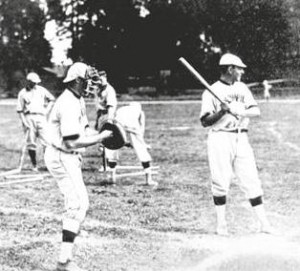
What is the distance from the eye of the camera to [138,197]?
12352 mm

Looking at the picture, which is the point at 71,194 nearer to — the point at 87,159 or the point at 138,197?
A: the point at 138,197

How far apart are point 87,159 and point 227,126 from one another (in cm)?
977

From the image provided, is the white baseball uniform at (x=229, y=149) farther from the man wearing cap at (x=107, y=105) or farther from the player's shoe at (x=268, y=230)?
the man wearing cap at (x=107, y=105)

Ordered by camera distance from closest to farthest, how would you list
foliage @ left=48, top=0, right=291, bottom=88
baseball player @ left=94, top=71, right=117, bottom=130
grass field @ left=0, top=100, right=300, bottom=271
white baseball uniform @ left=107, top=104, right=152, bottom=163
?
grass field @ left=0, top=100, right=300, bottom=271, white baseball uniform @ left=107, top=104, right=152, bottom=163, baseball player @ left=94, top=71, right=117, bottom=130, foliage @ left=48, top=0, right=291, bottom=88

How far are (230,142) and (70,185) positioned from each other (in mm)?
2685

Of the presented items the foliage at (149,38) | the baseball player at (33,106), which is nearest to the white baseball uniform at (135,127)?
the baseball player at (33,106)

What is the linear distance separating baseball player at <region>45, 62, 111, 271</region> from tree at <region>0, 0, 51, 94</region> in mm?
57890

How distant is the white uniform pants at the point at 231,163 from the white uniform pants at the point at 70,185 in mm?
2328

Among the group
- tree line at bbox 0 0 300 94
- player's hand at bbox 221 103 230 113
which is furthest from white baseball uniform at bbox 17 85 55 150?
tree line at bbox 0 0 300 94

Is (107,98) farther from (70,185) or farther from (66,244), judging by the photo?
(66,244)

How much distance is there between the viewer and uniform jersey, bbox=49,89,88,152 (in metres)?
7.48

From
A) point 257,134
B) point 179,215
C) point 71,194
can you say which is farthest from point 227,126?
point 257,134

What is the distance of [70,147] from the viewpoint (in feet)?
24.8

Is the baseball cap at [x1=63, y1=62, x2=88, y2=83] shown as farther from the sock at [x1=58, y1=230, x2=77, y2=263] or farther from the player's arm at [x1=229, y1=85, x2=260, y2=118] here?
the player's arm at [x1=229, y1=85, x2=260, y2=118]
